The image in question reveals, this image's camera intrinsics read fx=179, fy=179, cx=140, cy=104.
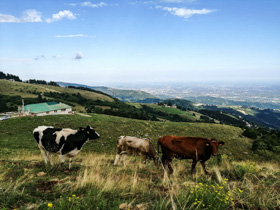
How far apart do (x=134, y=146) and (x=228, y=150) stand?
29358 millimetres

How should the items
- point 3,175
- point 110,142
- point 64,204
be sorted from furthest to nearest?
point 110,142 < point 3,175 < point 64,204

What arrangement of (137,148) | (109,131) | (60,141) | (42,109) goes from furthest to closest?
1. (42,109)
2. (109,131)
3. (137,148)
4. (60,141)

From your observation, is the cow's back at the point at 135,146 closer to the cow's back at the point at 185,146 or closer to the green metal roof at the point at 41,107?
the cow's back at the point at 185,146

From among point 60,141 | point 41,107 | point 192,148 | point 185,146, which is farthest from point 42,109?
point 192,148

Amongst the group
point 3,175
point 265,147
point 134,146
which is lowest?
point 265,147

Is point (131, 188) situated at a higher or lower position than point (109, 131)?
higher

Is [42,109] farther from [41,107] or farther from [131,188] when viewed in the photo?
[131,188]

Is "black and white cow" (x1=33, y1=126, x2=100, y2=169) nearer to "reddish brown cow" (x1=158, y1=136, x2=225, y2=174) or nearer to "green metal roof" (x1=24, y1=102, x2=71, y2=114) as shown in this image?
"reddish brown cow" (x1=158, y1=136, x2=225, y2=174)

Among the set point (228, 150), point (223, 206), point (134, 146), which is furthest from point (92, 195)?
point (228, 150)

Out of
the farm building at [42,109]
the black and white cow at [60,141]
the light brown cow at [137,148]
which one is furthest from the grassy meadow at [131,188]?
the farm building at [42,109]

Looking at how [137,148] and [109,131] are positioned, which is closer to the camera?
[137,148]

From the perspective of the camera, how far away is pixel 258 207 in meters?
4.75

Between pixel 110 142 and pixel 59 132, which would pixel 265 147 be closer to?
pixel 110 142

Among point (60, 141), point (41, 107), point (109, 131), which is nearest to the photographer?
point (60, 141)
